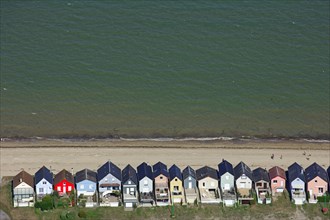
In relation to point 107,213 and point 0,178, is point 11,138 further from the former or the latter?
point 107,213

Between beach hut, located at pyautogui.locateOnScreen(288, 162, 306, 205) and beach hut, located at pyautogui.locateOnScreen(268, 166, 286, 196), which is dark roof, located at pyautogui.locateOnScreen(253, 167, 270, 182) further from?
beach hut, located at pyautogui.locateOnScreen(288, 162, 306, 205)

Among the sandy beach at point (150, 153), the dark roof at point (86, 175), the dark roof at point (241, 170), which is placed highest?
the sandy beach at point (150, 153)

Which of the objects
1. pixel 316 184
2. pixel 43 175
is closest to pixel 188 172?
pixel 316 184

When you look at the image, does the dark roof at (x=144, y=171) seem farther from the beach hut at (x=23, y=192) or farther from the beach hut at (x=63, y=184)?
the beach hut at (x=23, y=192)

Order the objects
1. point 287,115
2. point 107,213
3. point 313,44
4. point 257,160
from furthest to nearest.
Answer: point 313,44 → point 287,115 → point 257,160 → point 107,213

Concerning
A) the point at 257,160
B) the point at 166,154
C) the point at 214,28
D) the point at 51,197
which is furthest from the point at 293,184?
the point at 214,28

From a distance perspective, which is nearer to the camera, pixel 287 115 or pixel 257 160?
pixel 257 160

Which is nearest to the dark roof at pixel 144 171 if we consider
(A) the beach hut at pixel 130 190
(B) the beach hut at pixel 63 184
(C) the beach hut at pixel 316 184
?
(A) the beach hut at pixel 130 190
